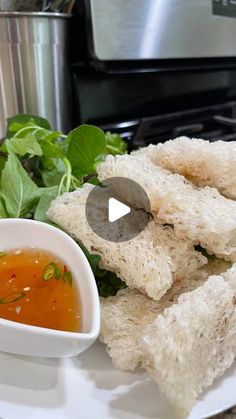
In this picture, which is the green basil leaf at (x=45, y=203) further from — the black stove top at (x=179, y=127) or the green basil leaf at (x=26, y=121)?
the black stove top at (x=179, y=127)

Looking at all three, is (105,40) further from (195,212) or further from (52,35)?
(195,212)

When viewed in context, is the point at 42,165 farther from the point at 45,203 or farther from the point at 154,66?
the point at 154,66

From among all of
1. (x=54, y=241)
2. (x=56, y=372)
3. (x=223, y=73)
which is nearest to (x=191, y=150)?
(x=54, y=241)

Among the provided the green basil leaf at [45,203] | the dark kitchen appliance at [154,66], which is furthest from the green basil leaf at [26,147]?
the dark kitchen appliance at [154,66]

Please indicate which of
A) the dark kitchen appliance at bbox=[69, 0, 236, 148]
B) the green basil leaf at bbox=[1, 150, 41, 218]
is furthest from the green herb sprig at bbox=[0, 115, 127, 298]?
the dark kitchen appliance at bbox=[69, 0, 236, 148]

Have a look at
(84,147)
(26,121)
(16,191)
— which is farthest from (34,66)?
(16,191)
